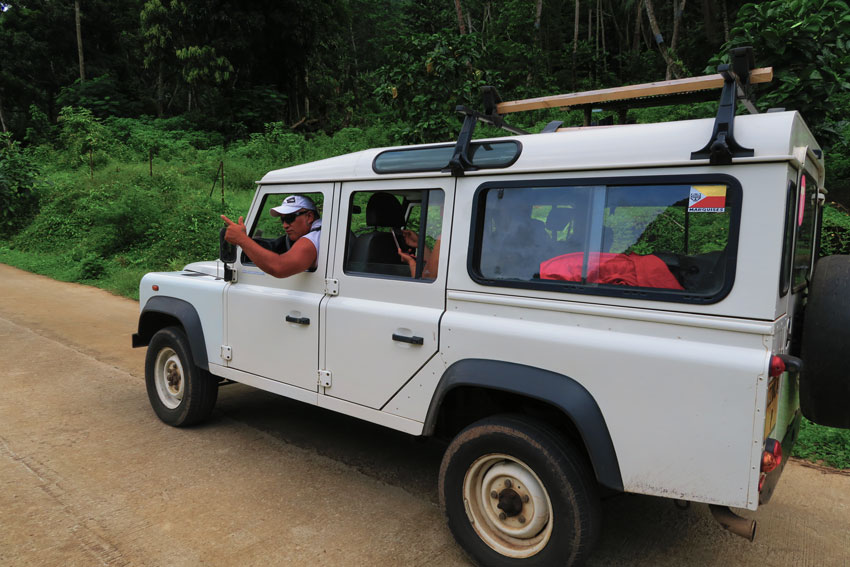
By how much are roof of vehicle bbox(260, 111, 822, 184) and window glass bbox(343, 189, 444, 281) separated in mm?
426

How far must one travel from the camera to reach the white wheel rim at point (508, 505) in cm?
274

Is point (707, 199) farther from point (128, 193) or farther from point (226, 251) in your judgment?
point (128, 193)

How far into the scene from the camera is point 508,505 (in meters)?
2.79

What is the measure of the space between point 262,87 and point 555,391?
81.7 feet

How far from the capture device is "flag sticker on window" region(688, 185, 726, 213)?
238 centimetres

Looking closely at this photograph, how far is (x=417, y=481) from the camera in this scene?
12.7 ft

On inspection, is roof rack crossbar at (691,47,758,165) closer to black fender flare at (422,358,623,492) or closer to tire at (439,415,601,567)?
black fender flare at (422,358,623,492)

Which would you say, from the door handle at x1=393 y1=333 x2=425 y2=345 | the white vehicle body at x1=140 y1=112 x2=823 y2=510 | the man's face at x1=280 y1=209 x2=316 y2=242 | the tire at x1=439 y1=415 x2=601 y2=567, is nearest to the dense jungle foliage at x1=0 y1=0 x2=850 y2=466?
the white vehicle body at x1=140 y1=112 x2=823 y2=510

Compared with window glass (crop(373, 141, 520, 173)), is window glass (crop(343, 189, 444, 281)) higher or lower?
lower

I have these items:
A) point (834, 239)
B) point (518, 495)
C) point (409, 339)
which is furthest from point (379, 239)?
point (834, 239)

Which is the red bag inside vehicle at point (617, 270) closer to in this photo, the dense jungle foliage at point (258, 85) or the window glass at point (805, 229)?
the window glass at point (805, 229)

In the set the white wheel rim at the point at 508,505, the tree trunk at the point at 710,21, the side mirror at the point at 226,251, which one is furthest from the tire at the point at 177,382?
the tree trunk at the point at 710,21

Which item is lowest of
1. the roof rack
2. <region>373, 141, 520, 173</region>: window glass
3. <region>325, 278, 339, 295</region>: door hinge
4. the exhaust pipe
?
the exhaust pipe

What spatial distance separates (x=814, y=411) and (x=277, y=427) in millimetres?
3657
